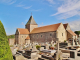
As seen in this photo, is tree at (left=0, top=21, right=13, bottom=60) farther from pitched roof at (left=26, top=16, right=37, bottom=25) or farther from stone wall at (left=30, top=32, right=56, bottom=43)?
pitched roof at (left=26, top=16, right=37, bottom=25)

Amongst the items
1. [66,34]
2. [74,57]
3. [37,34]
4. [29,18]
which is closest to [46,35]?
[37,34]

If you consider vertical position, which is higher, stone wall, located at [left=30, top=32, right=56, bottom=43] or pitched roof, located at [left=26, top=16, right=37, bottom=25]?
pitched roof, located at [left=26, top=16, right=37, bottom=25]

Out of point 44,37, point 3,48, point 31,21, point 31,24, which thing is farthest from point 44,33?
point 3,48

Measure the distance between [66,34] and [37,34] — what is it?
9.65 meters

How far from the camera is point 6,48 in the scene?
16.5 ft

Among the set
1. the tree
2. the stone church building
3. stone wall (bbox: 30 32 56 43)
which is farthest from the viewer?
the stone church building

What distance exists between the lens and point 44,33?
28.2 meters

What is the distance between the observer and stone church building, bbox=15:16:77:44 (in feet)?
86.6

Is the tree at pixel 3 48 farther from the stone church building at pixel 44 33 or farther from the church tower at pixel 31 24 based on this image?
the church tower at pixel 31 24

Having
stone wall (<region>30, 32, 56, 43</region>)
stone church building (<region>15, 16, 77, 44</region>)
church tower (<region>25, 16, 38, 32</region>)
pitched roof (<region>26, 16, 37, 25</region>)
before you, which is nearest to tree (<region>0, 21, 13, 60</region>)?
stone church building (<region>15, 16, 77, 44</region>)

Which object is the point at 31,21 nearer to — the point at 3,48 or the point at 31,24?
the point at 31,24

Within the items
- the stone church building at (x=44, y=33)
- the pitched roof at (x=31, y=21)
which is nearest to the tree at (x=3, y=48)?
the stone church building at (x=44, y=33)

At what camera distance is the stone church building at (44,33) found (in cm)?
2639

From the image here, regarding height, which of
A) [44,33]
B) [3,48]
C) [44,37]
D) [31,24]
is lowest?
[3,48]
